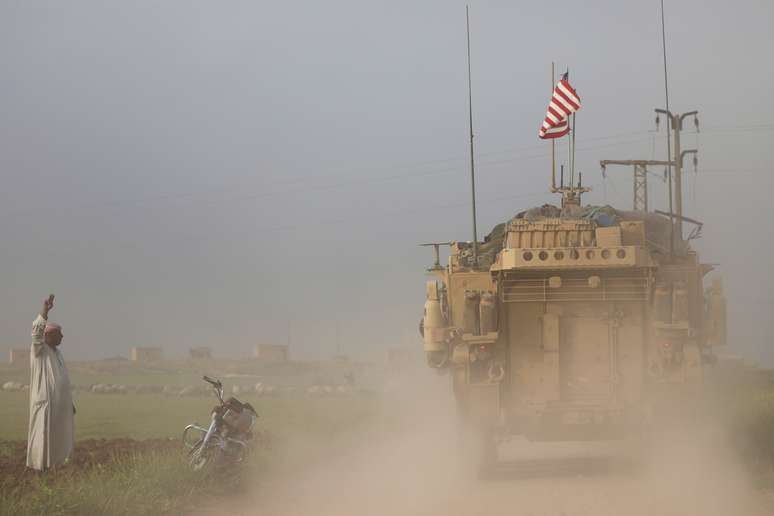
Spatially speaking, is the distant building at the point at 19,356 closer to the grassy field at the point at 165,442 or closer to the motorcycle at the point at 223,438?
the grassy field at the point at 165,442

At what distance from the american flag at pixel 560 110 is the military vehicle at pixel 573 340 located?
28.6 ft

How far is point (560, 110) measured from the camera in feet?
81.8

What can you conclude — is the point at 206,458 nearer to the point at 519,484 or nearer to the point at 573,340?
the point at 519,484

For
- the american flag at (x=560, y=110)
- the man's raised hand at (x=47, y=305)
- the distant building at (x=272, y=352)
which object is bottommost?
the distant building at (x=272, y=352)

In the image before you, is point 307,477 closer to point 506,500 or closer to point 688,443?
point 506,500

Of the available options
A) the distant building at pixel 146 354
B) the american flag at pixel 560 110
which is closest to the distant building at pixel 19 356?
the distant building at pixel 146 354

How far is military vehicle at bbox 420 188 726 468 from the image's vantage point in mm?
16016

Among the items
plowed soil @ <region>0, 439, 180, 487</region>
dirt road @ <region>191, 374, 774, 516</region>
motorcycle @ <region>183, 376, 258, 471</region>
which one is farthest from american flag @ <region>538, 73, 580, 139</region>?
motorcycle @ <region>183, 376, 258, 471</region>

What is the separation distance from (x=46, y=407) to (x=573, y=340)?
7.40m

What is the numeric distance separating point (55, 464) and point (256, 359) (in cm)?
4401

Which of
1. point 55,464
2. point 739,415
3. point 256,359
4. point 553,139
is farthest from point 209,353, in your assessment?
point 55,464

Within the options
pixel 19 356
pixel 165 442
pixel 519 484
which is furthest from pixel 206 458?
pixel 19 356

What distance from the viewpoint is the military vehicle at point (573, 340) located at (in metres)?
16.0

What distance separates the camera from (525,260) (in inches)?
627
